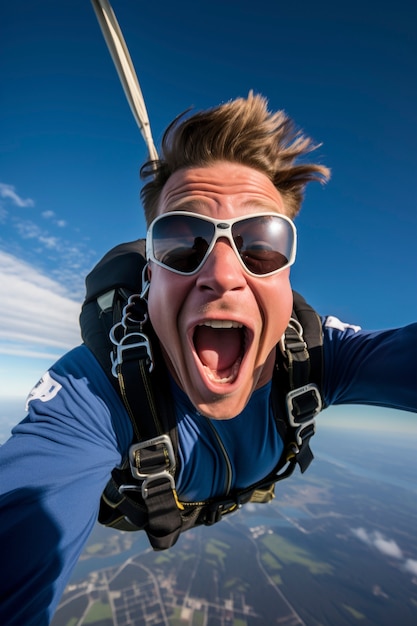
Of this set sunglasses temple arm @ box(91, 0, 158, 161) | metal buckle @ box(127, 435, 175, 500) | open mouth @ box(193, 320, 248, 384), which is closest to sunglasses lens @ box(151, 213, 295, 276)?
open mouth @ box(193, 320, 248, 384)

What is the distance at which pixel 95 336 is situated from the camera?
183 cm

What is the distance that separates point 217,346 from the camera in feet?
5.39

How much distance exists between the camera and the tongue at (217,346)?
1598 mm

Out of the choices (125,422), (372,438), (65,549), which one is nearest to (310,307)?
(125,422)

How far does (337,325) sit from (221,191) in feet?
4.24

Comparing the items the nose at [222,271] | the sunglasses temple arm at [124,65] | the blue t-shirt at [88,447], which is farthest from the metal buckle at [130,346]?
the sunglasses temple arm at [124,65]

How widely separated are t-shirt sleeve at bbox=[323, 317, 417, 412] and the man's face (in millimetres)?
637

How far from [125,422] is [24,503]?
0.58 metres

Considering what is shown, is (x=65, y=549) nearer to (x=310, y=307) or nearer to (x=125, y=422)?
(x=125, y=422)

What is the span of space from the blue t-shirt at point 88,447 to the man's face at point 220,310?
354 millimetres

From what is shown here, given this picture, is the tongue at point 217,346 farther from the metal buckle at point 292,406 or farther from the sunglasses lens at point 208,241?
the metal buckle at point 292,406

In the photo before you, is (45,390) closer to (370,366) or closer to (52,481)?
(52,481)

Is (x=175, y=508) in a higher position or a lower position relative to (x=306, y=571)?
higher

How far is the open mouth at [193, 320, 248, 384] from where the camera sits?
1565 millimetres
